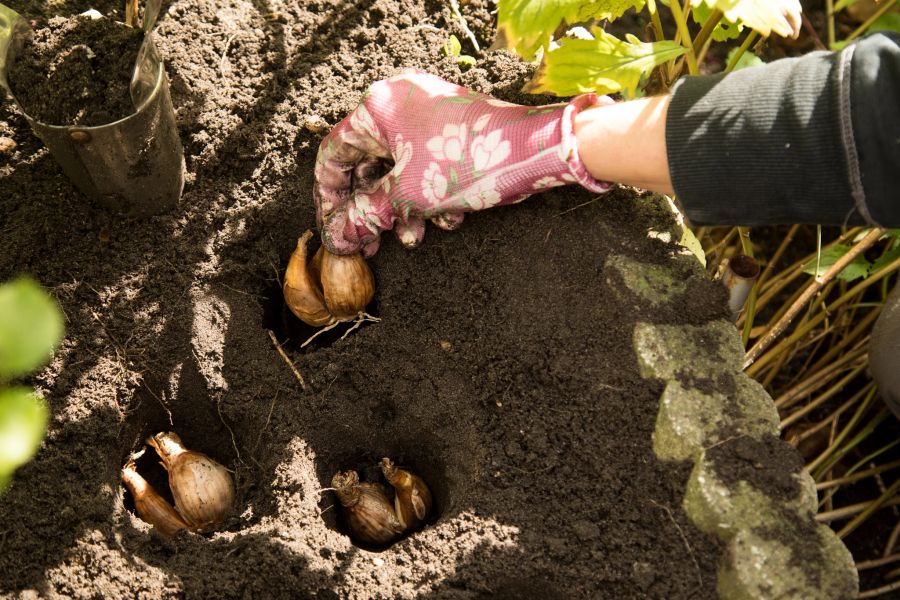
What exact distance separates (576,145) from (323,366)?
723mm

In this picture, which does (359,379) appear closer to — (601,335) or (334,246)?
(334,246)

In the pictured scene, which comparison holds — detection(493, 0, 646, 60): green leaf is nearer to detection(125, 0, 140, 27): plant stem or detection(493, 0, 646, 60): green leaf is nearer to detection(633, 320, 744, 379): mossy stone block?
detection(633, 320, 744, 379): mossy stone block

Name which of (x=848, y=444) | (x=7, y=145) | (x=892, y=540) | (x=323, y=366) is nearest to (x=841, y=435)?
(x=848, y=444)

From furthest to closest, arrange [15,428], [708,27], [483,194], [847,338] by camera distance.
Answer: [847,338]
[708,27]
[483,194]
[15,428]

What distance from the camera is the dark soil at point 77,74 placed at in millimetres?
1577

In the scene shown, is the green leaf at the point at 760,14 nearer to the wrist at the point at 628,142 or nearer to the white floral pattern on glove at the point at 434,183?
the wrist at the point at 628,142

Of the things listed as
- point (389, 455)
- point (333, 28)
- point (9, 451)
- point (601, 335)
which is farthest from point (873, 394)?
point (9, 451)

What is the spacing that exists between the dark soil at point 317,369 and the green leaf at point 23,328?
110cm

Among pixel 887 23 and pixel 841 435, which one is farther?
pixel 841 435

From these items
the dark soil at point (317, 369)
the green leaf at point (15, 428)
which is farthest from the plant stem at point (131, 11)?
the green leaf at point (15, 428)

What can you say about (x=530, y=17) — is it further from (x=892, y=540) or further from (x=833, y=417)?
(x=892, y=540)

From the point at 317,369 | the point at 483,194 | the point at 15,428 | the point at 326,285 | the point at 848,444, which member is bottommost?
the point at 848,444

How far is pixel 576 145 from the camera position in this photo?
1453mm

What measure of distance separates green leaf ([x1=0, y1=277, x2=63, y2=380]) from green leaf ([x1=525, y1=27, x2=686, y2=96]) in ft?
3.81
